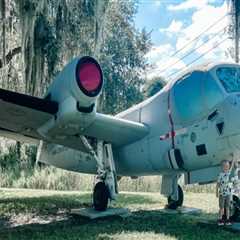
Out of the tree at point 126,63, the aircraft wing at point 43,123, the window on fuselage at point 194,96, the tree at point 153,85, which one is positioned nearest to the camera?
the aircraft wing at point 43,123

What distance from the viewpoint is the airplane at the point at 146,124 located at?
7281 millimetres

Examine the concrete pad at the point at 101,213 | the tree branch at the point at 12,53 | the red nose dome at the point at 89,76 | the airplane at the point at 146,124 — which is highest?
the tree branch at the point at 12,53

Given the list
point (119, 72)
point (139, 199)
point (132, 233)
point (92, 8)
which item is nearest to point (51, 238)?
point (132, 233)

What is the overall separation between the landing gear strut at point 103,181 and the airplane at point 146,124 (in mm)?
17

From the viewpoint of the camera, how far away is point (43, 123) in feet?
25.7

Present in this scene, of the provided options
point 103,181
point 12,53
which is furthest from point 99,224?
point 12,53

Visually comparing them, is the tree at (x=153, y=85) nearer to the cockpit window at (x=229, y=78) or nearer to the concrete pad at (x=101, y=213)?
the concrete pad at (x=101, y=213)

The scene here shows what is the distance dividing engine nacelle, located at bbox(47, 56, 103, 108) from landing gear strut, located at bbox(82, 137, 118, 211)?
112cm

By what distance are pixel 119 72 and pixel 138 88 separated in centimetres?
177

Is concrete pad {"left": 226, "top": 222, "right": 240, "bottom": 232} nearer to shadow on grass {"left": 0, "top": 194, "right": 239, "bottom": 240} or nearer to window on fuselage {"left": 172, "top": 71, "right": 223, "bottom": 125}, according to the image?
shadow on grass {"left": 0, "top": 194, "right": 239, "bottom": 240}

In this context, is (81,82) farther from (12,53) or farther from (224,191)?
(12,53)

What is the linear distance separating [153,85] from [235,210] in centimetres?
3066

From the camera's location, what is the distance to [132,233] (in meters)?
6.70

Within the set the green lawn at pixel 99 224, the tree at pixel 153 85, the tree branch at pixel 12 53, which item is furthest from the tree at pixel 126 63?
the green lawn at pixel 99 224
